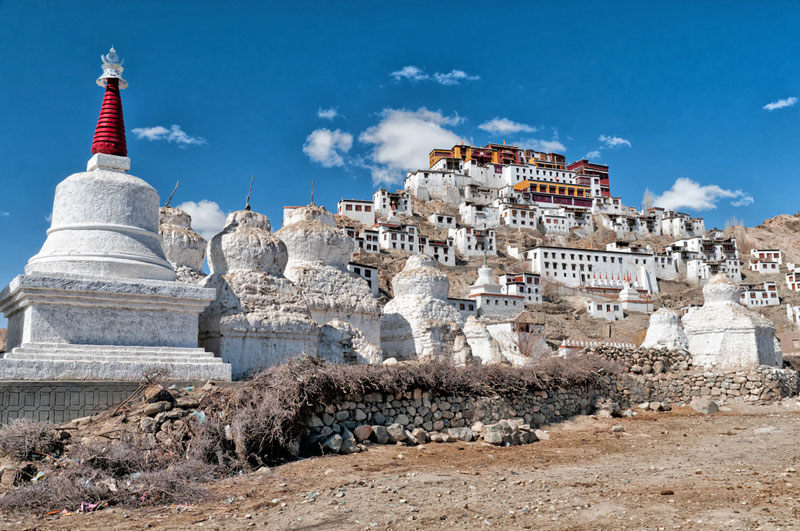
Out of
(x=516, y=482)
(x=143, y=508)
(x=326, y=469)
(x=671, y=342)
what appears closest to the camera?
(x=143, y=508)

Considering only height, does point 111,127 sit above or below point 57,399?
above

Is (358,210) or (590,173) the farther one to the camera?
(590,173)

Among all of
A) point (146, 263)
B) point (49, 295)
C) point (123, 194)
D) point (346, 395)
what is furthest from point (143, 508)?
point (123, 194)

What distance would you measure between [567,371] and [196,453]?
29.5 feet

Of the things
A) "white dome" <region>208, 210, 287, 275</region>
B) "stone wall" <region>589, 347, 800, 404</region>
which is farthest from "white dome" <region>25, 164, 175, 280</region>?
"stone wall" <region>589, 347, 800, 404</region>

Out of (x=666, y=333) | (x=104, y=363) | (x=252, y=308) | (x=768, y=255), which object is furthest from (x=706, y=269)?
(x=104, y=363)

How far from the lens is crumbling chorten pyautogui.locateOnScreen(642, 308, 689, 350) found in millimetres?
20719

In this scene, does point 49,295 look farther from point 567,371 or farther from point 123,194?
point 567,371

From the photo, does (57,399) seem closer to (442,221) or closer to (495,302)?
(495,302)

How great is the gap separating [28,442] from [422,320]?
1226 cm

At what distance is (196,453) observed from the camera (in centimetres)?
838

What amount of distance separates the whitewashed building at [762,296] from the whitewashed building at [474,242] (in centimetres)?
2919

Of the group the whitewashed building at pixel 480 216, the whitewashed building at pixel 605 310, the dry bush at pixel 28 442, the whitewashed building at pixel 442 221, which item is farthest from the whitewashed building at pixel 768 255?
the dry bush at pixel 28 442

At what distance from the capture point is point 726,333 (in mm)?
18672
